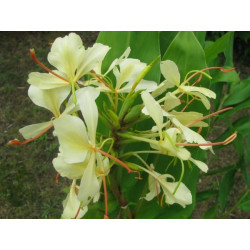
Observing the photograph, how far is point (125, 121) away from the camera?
0.46 metres

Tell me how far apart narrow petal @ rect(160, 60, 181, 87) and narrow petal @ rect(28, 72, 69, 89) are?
136 millimetres

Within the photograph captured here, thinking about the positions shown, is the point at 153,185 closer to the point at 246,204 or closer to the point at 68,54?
the point at 68,54

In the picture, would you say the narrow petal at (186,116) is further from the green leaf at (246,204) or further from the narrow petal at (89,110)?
the green leaf at (246,204)

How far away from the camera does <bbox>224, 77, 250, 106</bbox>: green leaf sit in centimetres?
89

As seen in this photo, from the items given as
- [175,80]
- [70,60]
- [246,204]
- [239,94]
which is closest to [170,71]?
[175,80]

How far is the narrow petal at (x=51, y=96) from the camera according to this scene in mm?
436

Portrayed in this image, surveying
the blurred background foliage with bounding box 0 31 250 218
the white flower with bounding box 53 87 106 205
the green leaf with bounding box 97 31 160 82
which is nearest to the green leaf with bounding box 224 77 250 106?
the blurred background foliage with bounding box 0 31 250 218

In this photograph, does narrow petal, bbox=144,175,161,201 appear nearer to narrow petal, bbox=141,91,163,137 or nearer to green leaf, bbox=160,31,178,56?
narrow petal, bbox=141,91,163,137

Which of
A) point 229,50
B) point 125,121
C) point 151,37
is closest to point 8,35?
point 229,50

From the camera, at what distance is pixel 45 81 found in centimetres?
42

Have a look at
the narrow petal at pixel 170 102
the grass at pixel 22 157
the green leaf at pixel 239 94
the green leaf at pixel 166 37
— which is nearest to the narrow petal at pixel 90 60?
the narrow petal at pixel 170 102

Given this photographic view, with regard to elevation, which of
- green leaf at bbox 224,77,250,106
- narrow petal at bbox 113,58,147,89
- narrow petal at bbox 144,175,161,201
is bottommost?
green leaf at bbox 224,77,250,106

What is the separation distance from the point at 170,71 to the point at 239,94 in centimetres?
52

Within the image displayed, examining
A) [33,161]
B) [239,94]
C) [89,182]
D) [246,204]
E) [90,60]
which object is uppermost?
[90,60]
